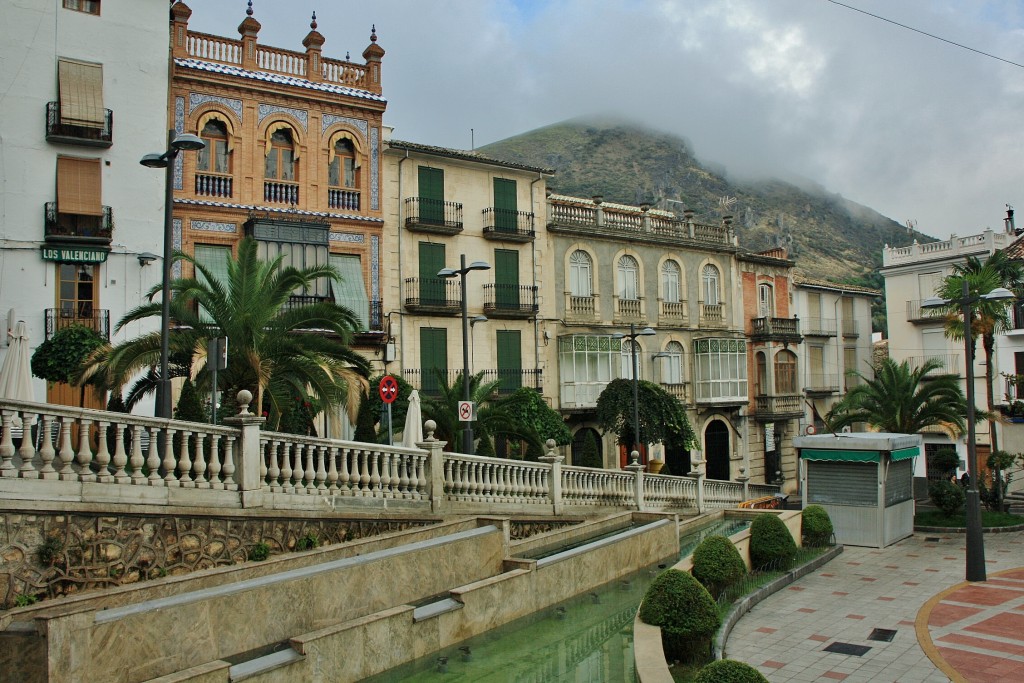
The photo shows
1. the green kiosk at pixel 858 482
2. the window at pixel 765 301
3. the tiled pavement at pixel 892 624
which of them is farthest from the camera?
the window at pixel 765 301

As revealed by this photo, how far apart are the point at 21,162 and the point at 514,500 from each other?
54.6 ft

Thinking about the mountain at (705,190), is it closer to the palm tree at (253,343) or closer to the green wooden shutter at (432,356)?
the green wooden shutter at (432,356)

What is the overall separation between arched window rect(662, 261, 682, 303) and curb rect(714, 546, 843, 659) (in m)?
19.5

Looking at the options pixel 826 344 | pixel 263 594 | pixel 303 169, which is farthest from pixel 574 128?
pixel 263 594

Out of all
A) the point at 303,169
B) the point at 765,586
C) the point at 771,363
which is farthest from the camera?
the point at 771,363

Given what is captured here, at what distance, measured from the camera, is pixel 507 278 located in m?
32.3

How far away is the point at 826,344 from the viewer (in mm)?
45031

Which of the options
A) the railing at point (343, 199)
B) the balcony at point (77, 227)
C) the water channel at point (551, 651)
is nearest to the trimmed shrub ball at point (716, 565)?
the water channel at point (551, 651)

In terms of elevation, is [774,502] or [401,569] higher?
[401,569]

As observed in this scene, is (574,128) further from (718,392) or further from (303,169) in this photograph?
(303,169)

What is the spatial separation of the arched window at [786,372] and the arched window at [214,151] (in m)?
27.2

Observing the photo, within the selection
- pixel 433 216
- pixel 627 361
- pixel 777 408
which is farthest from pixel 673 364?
pixel 433 216

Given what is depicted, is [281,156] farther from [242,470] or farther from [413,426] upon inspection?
[242,470]

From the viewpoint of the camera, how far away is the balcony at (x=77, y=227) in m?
22.9
